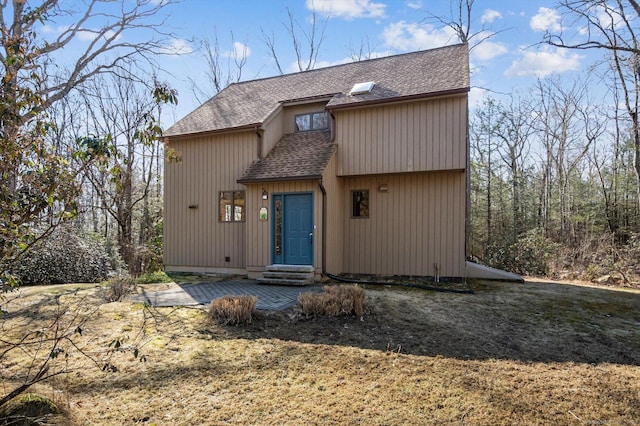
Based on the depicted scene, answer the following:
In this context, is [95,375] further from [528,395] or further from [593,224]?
[593,224]

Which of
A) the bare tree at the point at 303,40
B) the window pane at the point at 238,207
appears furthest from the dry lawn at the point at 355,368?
the bare tree at the point at 303,40

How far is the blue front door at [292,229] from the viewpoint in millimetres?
9648

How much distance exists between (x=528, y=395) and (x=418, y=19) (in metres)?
18.0

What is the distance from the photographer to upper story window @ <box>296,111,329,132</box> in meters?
11.2

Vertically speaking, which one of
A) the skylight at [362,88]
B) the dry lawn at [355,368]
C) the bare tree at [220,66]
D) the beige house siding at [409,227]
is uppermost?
the bare tree at [220,66]

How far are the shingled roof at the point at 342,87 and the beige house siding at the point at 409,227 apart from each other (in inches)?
90.1

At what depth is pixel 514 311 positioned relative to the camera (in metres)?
6.54

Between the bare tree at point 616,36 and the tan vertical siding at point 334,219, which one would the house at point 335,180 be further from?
the bare tree at point 616,36

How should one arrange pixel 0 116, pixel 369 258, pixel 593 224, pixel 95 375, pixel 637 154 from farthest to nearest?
pixel 593 224 → pixel 637 154 → pixel 369 258 → pixel 95 375 → pixel 0 116

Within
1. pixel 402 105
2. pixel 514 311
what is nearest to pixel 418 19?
pixel 402 105

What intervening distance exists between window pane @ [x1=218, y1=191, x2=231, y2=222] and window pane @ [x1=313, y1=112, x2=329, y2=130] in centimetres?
343

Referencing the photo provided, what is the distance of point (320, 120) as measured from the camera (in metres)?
11.3

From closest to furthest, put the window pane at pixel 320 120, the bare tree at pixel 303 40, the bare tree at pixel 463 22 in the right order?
the window pane at pixel 320 120, the bare tree at pixel 463 22, the bare tree at pixel 303 40

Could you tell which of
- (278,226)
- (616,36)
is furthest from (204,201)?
(616,36)
